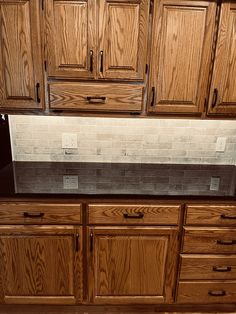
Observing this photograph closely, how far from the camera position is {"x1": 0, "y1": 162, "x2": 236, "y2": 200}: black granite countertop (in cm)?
160

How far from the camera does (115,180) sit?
1748 mm

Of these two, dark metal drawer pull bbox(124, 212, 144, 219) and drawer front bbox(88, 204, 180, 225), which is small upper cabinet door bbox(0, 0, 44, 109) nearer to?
drawer front bbox(88, 204, 180, 225)

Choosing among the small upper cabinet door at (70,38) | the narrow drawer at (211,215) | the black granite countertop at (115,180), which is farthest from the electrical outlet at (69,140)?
the narrow drawer at (211,215)

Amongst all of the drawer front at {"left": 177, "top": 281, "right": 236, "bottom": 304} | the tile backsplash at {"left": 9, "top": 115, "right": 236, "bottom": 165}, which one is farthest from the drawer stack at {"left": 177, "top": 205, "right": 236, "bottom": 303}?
the tile backsplash at {"left": 9, "top": 115, "right": 236, "bottom": 165}

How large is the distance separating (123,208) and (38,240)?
54 cm

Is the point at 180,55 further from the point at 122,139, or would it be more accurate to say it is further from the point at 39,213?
the point at 39,213

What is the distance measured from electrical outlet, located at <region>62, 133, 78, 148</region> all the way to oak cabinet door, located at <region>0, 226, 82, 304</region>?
0.67 m

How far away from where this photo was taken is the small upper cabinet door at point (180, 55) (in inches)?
59.6

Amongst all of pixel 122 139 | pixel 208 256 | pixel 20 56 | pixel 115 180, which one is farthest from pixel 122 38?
pixel 208 256

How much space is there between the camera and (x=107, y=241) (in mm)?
1623

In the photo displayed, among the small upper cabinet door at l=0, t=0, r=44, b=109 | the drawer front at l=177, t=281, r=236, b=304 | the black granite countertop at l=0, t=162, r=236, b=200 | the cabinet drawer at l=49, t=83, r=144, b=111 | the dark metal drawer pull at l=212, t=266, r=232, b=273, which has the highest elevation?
the small upper cabinet door at l=0, t=0, r=44, b=109

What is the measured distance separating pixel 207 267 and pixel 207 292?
199 mm

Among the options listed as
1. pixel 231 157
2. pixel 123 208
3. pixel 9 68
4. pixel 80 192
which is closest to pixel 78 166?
pixel 80 192

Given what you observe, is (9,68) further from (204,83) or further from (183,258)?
(183,258)
